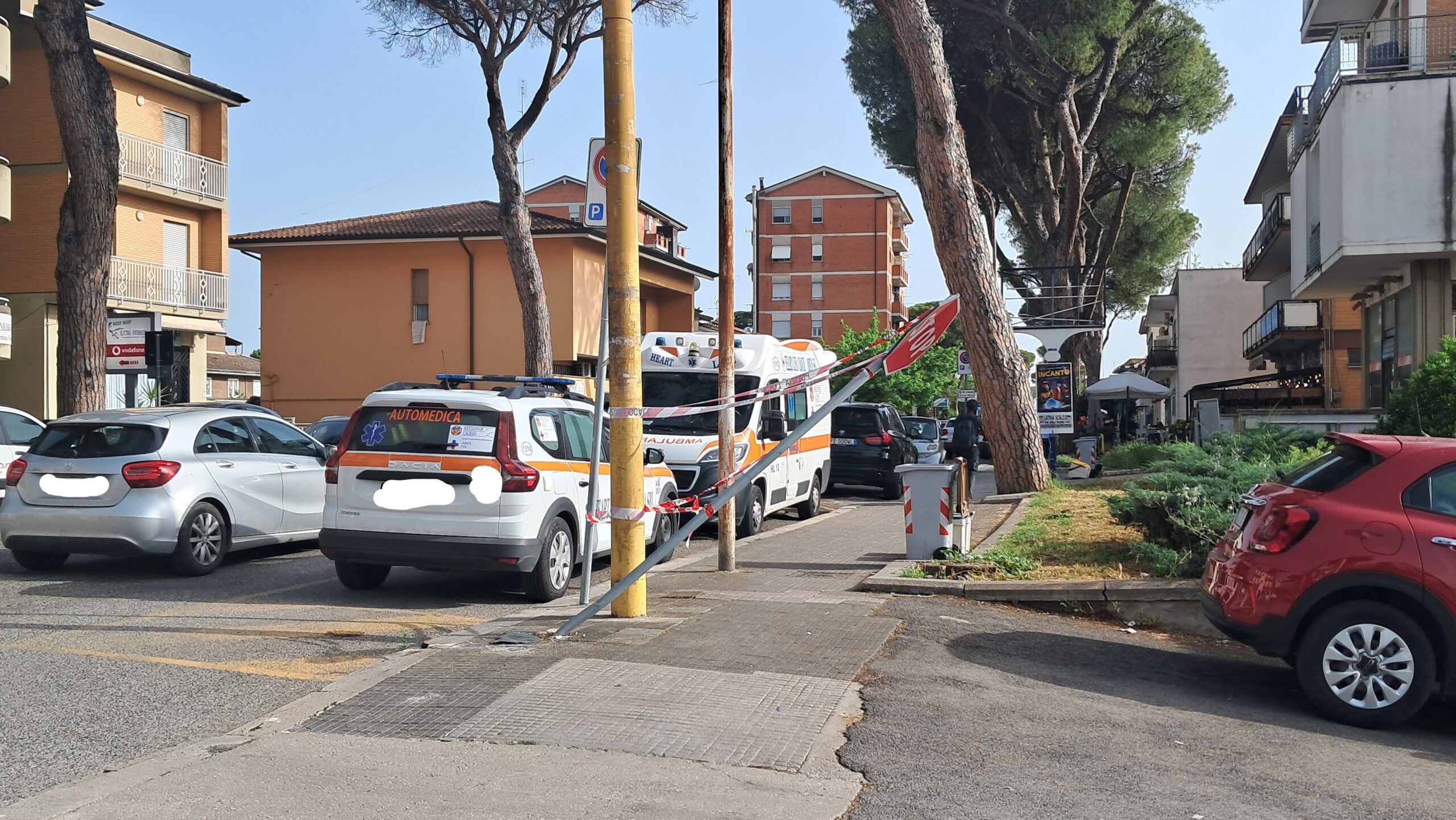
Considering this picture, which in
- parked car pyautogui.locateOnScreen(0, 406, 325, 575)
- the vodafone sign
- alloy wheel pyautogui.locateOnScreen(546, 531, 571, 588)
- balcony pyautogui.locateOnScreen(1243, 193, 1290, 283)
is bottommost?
alloy wheel pyautogui.locateOnScreen(546, 531, 571, 588)

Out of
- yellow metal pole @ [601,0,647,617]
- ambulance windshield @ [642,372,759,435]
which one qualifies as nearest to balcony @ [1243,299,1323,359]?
ambulance windshield @ [642,372,759,435]

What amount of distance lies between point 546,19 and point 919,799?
77.7 feet

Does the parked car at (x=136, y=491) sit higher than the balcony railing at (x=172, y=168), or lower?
lower

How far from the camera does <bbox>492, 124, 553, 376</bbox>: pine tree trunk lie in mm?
25219

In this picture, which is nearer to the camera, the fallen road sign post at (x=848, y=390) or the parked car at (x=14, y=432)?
the fallen road sign post at (x=848, y=390)

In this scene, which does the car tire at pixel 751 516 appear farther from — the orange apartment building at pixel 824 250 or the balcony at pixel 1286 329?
the orange apartment building at pixel 824 250

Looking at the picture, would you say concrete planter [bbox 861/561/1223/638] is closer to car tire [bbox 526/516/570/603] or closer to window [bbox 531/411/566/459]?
car tire [bbox 526/516/570/603]

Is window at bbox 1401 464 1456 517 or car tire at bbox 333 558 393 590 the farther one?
car tire at bbox 333 558 393 590

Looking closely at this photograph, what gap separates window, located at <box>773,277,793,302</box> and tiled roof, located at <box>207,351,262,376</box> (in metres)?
33.2

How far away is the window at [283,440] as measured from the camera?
12156 millimetres

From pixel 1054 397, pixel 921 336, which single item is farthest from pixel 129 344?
pixel 921 336

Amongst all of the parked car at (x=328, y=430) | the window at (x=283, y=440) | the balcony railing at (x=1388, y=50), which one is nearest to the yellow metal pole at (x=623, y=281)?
the window at (x=283, y=440)

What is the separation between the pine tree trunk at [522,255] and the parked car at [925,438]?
27.4ft

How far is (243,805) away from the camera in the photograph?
4.61 metres
